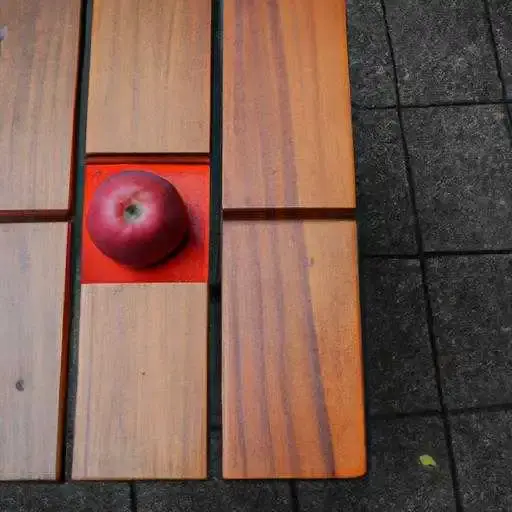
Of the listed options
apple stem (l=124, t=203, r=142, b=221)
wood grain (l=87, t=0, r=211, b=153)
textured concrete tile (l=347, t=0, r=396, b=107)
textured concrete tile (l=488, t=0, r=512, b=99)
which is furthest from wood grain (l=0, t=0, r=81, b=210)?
textured concrete tile (l=488, t=0, r=512, b=99)

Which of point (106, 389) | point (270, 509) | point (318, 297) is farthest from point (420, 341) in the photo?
point (106, 389)

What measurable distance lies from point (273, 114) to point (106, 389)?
0.56 m

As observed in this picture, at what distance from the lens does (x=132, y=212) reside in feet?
3.38

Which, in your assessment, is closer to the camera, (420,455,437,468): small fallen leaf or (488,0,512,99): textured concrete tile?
(420,455,437,468): small fallen leaf

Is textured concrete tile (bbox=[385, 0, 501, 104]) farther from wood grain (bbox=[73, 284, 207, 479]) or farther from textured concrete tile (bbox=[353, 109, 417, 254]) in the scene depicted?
wood grain (bbox=[73, 284, 207, 479])

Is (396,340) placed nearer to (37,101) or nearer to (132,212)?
(132,212)

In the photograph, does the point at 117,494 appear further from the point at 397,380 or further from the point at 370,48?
the point at 370,48

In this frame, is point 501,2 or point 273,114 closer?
point 273,114

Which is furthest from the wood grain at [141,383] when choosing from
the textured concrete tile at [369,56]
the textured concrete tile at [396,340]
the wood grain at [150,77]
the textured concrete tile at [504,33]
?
the textured concrete tile at [504,33]

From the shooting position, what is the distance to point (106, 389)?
1066 millimetres

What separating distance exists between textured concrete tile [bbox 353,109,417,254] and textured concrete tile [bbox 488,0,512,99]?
0.37m

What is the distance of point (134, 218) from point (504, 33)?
1.49 metres

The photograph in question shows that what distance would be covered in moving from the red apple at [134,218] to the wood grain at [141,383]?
0.27 feet

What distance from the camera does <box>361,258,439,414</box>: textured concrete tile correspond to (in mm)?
1653
